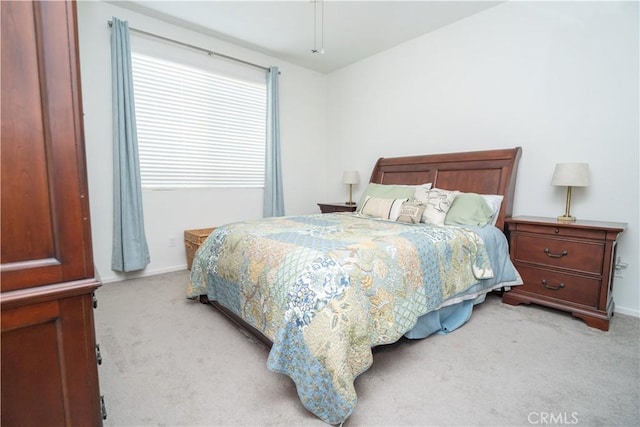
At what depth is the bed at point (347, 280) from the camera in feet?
4.52

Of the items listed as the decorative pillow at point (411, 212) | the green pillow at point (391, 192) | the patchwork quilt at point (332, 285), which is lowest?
the patchwork quilt at point (332, 285)

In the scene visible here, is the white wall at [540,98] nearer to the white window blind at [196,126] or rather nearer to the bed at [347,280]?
the bed at [347,280]

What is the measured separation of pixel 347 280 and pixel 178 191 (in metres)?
2.86

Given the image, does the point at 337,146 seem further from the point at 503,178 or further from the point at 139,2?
the point at 139,2

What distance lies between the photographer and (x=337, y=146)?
4.88 metres

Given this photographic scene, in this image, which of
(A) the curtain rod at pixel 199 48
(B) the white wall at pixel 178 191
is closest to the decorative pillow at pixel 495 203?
(B) the white wall at pixel 178 191

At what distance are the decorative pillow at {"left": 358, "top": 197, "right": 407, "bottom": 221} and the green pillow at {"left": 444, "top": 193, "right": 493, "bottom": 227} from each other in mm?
451

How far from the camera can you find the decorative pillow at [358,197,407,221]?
290 cm

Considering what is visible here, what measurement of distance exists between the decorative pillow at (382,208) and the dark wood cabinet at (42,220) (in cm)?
251

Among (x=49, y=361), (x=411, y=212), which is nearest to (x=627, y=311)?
(x=411, y=212)

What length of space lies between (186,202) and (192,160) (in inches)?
20.0

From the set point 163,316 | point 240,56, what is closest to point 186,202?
point 163,316

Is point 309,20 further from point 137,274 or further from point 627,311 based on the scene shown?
point 627,311

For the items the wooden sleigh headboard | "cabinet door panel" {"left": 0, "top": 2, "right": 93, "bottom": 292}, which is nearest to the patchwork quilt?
the wooden sleigh headboard
